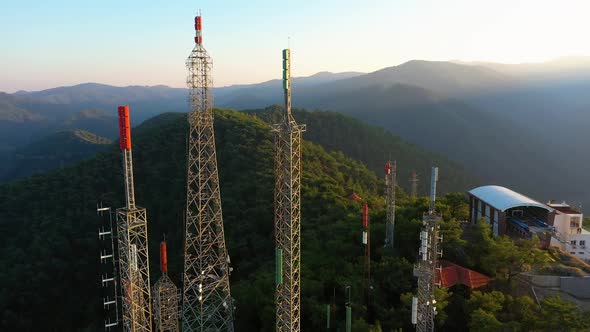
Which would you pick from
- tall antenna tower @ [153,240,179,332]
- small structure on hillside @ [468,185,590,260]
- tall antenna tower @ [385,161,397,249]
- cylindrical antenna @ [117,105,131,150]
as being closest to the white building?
small structure on hillside @ [468,185,590,260]

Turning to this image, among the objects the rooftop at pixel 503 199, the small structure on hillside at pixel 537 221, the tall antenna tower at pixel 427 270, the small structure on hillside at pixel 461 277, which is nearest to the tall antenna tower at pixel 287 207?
the tall antenna tower at pixel 427 270

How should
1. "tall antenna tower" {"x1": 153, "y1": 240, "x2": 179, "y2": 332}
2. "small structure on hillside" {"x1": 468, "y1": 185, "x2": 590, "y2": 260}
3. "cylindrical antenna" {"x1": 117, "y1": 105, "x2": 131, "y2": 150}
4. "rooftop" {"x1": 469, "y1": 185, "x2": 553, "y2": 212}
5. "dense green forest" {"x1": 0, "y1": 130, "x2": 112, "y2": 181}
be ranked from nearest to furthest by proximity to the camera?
1. "cylindrical antenna" {"x1": 117, "y1": 105, "x2": 131, "y2": 150}
2. "tall antenna tower" {"x1": 153, "y1": 240, "x2": 179, "y2": 332}
3. "small structure on hillside" {"x1": 468, "y1": 185, "x2": 590, "y2": 260}
4. "rooftop" {"x1": 469, "y1": 185, "x2": 553, "y2": 212}
5. "dense green forest" {"x1": 0, "y1": 130, "x2": 112, "y2": 181}

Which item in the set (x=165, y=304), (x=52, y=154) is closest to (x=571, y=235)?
(x=165, y=304)

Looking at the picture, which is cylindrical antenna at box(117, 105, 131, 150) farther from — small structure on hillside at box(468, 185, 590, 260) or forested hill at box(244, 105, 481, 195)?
forested hill at box(244, 105, 481, 195)

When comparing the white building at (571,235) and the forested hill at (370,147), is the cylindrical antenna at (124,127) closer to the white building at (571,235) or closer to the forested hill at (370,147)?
the white building at (571,235)

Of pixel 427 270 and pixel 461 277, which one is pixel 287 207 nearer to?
pixel 427 270
